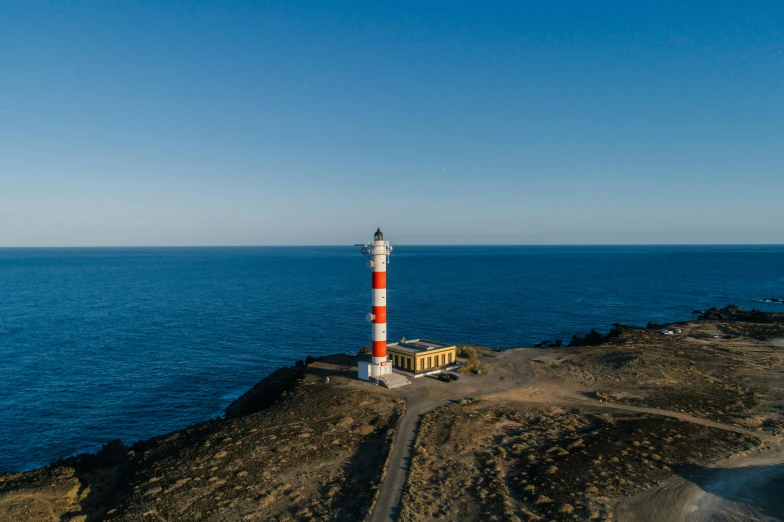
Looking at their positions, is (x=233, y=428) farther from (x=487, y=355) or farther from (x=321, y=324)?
(x=321, y=324)

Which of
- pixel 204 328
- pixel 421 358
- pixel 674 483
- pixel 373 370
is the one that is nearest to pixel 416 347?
pixel 421 358

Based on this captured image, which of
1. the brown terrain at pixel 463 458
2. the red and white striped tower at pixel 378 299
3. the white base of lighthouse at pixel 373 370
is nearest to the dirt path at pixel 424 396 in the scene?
the brown terrain at pixel 463 458

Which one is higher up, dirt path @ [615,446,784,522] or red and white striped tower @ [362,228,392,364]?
red and white striped tower @ [362,228,392,364]

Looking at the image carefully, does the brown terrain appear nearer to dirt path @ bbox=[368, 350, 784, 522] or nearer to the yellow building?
dirt path @ bbox=[368, 350, 784, 522]

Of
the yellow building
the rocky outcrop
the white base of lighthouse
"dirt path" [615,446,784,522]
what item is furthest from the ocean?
"dirt path" [615,446,784,522]

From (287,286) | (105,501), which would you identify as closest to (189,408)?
(105,501)

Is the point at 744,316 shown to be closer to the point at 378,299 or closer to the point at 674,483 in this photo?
the point at 674,483
